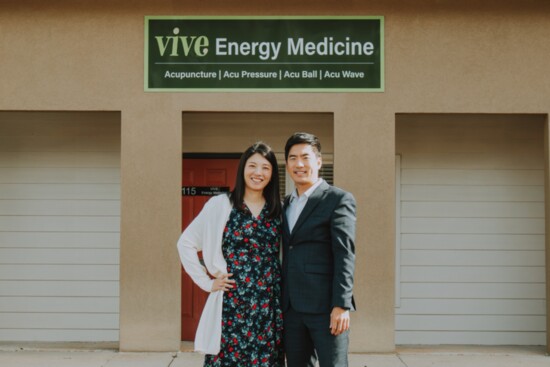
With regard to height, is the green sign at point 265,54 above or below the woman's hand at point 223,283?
above

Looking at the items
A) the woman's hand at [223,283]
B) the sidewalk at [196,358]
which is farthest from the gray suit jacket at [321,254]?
the sidewalk at [196,358]

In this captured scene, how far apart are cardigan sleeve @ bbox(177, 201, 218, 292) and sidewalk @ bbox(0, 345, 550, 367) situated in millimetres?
2218

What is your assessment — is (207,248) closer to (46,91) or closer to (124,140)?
(124,140)

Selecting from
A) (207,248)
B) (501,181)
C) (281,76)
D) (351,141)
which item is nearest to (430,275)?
(501,181)

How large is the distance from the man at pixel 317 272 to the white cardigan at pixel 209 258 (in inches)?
16.2

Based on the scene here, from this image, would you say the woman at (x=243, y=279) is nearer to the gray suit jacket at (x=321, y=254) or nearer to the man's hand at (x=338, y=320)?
the gray suit jacket at (x=321, y=254)

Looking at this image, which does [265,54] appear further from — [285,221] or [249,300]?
[249,300]

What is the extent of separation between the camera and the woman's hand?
374cm

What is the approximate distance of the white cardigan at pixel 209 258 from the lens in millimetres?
3754

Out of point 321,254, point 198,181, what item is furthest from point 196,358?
point 321,254

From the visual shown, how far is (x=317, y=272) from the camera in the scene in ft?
12.1

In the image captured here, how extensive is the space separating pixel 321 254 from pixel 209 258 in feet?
2.34

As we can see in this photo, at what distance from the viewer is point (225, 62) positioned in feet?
20.5

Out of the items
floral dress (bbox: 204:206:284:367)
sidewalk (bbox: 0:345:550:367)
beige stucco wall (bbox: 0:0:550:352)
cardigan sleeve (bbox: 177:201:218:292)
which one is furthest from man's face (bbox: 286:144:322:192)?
sidewalk (bbox: 0:345:550:367)
